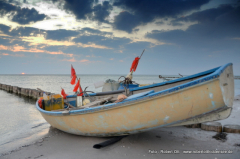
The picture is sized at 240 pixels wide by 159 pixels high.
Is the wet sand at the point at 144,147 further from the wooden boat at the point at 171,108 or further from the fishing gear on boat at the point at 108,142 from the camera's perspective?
the wooden boat at the point at 171,108

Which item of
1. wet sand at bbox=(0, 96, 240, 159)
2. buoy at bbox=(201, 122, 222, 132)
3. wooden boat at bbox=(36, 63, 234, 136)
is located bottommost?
wet sand at bbox=(0, 96, 240, 159)

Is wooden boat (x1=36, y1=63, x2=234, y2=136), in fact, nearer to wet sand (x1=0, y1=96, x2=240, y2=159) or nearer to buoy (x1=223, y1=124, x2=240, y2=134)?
wet sand (x1=0, y1=96, x2=240, y2=159)

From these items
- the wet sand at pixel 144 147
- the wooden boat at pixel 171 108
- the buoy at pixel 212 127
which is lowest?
the wet sand at pixel 144 147

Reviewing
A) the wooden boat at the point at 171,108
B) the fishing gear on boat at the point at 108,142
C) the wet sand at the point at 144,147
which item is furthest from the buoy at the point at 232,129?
the fishing gear on boat at the point at 108,142

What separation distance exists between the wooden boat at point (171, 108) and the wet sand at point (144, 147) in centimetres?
51

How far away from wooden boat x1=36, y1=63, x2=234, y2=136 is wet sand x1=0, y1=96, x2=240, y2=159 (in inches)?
20.1

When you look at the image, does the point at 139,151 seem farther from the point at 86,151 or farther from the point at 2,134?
the point at 2,134

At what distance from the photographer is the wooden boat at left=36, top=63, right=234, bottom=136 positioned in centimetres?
335

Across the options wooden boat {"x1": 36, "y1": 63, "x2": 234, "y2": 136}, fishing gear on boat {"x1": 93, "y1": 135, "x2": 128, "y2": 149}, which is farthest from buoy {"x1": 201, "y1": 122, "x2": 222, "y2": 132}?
fishing gear on boat {"x1": 93, "y1": 135, "x2": 128, "y2": 149}

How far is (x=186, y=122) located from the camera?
374cm

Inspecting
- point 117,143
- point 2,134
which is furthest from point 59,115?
point 2,134

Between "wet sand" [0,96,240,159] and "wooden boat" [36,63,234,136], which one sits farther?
"wet sand" [0,96,240,159]

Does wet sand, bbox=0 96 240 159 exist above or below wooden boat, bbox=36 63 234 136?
below

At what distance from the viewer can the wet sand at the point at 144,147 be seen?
389 cm
